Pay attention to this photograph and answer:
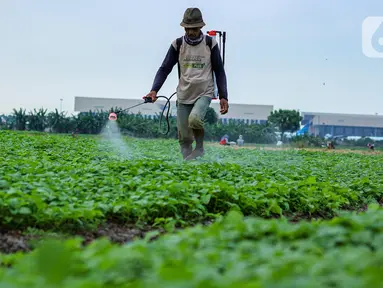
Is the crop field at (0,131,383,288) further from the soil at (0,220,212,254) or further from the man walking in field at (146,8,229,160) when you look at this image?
the man walking in field at (146,8,229,160)

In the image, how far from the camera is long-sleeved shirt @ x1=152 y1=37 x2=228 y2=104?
9.57 meters

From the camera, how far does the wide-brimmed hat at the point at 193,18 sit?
9.27 m

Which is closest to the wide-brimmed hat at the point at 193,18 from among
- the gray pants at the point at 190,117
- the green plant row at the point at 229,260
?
the gray pants at the point at 190,117

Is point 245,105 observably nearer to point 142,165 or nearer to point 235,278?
point 142,165

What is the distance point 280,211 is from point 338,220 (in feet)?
8.00

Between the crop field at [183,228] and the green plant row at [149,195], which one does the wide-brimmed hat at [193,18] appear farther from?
the green plant row at [149,195]

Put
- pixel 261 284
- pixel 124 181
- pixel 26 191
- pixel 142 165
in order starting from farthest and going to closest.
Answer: pixel 142 165 → pixel 124 181 → pixel 26 191 → pixel 261 284

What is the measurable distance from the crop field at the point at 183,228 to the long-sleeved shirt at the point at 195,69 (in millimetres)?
1077

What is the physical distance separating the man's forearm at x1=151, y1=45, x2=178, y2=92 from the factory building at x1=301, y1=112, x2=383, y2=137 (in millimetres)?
67621

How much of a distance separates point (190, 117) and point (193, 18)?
1.37m

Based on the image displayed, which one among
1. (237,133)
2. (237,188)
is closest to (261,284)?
(237,188)

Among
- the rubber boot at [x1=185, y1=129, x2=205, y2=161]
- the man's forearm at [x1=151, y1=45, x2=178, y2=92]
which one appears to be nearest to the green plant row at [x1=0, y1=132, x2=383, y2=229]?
the rubber boot at [x1=185, y1=129, x2=205, y2=161]

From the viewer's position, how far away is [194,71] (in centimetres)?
965

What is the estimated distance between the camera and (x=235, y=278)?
8.09ft
